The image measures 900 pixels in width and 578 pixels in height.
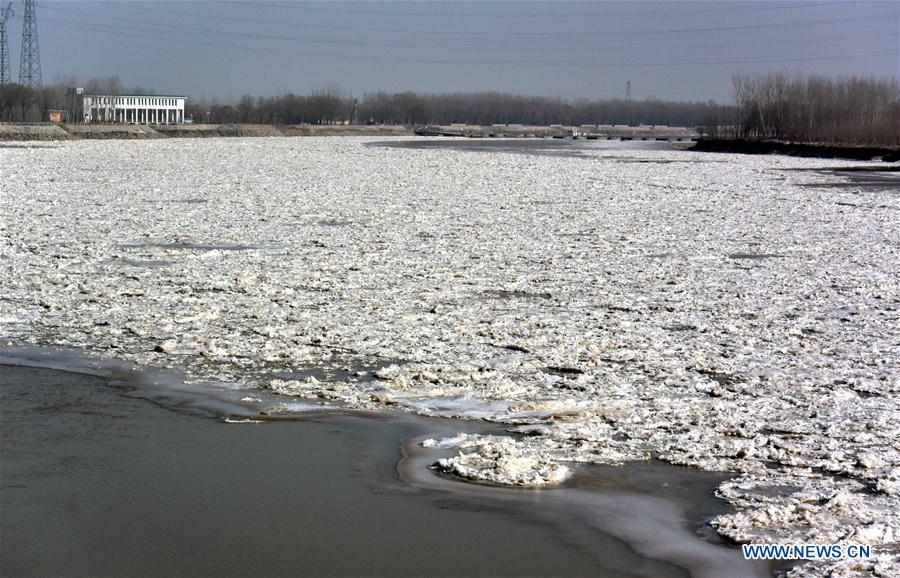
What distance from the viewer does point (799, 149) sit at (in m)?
59.9

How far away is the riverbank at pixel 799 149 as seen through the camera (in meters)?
53.3

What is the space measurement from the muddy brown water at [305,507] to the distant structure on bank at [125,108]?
102 metres

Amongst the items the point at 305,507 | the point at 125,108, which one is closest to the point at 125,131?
the point at 125,108

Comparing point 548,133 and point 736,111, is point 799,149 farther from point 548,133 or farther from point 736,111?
point 548,133

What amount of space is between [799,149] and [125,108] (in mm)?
82931

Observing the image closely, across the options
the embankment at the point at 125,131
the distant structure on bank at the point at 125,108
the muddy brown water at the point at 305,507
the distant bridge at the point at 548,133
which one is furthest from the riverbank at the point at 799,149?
the distant structure on bank at the point at 125,108

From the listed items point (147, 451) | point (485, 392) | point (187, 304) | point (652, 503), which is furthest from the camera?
point (187, 304)

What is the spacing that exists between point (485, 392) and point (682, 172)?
30018 millimetres

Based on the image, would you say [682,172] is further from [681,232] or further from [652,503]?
[652,503]

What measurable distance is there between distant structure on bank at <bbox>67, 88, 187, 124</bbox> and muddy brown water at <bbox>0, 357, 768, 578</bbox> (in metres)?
102

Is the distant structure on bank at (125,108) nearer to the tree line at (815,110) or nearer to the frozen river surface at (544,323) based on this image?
the tree line at (815,110)

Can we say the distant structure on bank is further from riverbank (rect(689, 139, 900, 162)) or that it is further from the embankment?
riverbank (rect(689, 139, 900, 162))

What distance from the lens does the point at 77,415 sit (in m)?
6.74

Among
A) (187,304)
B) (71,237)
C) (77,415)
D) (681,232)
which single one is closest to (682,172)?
(681,232)
